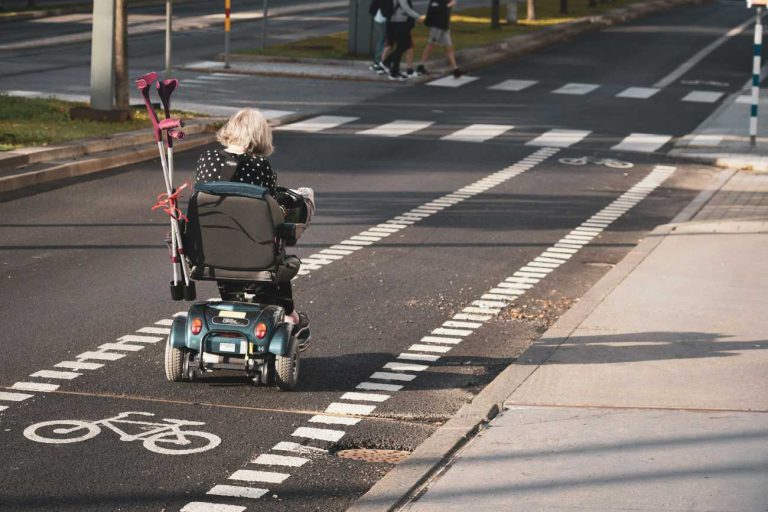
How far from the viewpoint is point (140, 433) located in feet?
25.7

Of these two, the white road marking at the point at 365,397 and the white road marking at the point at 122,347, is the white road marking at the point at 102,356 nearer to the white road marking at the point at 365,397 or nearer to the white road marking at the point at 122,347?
the white road marking at the point at 122,347

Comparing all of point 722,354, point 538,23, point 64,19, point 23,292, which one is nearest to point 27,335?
point 23,292

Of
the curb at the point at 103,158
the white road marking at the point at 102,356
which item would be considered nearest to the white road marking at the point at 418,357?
the white road marking at the point at 102,356

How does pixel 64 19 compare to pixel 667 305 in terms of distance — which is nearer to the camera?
pixel 667 305

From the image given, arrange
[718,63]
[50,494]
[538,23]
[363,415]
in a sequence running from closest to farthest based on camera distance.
→ [50,494]
[363,415]
[718,63]
[538,23]

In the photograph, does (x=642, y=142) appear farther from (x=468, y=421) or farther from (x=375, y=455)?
(x=375, y=455)

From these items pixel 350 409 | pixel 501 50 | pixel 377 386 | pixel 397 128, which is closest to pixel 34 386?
pixel 350 409

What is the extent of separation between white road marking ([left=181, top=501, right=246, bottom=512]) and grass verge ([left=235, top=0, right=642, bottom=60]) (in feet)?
84.9

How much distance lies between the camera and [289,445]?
7.77 m

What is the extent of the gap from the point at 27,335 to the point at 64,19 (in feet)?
111

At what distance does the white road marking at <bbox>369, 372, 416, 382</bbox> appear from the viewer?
30.3 ft

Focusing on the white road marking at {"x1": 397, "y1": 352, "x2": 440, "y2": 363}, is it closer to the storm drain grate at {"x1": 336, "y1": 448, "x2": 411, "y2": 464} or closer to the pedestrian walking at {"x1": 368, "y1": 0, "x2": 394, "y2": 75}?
the storm drain grate at {"x1": 336, "y1": 448, "x2": 411, "y2": 464}

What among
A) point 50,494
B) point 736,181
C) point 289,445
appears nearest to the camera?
point 50,494

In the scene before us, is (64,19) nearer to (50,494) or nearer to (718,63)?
(718,63)
